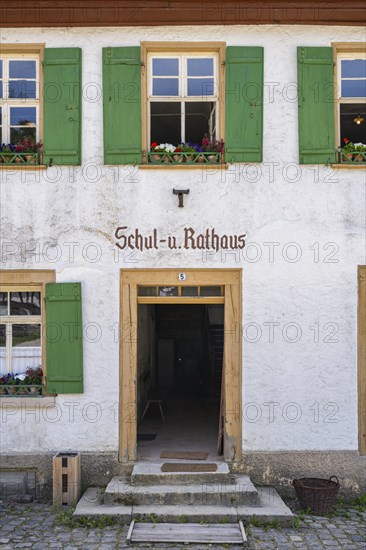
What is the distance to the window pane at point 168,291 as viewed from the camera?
865 centimetres

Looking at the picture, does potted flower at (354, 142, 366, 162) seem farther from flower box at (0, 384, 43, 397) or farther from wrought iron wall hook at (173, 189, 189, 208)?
flower box at (0, 384, 43, 397)

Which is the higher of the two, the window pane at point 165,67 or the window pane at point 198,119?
the window pane at point 165,67

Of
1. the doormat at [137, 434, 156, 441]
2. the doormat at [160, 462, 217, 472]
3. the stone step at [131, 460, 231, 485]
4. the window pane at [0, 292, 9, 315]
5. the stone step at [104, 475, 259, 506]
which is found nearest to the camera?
the stone step at [104, 475, 259, 506]

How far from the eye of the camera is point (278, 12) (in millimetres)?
8555

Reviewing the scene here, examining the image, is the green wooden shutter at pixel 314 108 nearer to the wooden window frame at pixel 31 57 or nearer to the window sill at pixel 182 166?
the window sill at pixel 182 166

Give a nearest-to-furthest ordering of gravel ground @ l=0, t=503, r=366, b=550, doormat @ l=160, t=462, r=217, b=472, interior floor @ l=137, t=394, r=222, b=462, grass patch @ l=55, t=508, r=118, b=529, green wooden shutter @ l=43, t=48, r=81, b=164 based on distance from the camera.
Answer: gravel ground @ l=0, t=503, r=366, b=550 → grass patch @ l=55, t=508, r=118, b=529 → doormat @ l=160, t=462, r=217, b=472 → green wooden shutter @ l=43, t=48, r=81, b=164 → interior floor @ l=137, t=394, r=222, b=462

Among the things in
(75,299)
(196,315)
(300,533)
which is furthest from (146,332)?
(300,533)

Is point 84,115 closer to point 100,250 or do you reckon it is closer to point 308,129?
point 100,250

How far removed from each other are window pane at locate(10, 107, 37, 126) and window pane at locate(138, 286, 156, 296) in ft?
9.22

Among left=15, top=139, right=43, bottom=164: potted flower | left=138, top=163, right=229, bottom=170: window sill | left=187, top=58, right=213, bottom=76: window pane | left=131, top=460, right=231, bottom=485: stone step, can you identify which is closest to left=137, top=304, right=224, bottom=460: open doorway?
left=131, top=460, right=231, bottom=485: stone step

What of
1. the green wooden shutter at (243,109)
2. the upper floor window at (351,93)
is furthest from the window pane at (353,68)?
the green wooden shutter at (243,109)

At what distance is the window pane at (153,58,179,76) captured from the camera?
29.0ft

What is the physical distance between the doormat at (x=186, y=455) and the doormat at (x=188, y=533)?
148 cm

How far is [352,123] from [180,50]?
266 cm
